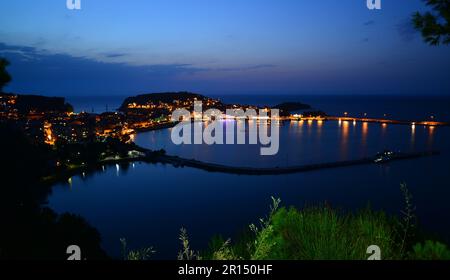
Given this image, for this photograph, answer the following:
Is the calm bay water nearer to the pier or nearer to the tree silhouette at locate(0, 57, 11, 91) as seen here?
the pier

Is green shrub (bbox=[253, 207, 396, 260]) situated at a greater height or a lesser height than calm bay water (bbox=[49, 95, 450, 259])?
greater

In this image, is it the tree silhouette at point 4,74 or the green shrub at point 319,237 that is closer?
the green shrub at point 319,237

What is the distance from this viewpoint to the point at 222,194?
22703 mm

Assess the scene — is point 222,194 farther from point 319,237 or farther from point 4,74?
point 319,237

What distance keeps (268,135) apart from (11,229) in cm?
4478

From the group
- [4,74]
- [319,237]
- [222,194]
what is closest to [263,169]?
[222,194]

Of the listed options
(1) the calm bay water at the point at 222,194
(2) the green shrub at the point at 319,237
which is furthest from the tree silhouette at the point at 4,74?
(1) the calm bay water at the point at 222,194

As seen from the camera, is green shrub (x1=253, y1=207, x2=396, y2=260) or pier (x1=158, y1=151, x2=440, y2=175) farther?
pier (x1=158, y1=151, x2=440, y2=175)

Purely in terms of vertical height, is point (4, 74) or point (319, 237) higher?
point (4, 74)

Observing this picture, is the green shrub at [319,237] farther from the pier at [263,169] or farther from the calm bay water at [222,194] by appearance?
the pier at [263,169]

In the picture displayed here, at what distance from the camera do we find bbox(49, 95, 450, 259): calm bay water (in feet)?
56.8

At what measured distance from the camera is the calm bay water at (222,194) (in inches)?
682

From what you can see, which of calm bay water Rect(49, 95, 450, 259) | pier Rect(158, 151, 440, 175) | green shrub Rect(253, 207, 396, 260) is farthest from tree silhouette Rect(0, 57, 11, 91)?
pier Rect(158, 151, 440, 175)

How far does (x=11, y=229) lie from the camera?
630 centimetres
